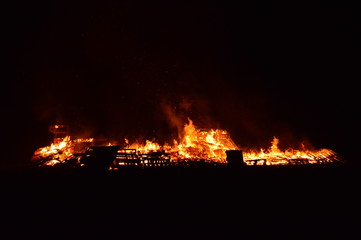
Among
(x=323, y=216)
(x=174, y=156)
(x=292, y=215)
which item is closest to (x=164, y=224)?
(x=292, y=215)

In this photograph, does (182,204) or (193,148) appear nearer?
(182,204)

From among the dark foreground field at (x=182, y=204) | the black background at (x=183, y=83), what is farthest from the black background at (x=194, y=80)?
the dark foreground field at (x=182, y=204)

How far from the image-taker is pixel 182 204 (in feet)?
15.7

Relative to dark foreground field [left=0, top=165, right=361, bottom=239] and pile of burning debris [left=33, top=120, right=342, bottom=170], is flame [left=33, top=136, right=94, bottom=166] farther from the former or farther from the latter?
dark foreground field [left=0, top=165, right=361, bottom=239]

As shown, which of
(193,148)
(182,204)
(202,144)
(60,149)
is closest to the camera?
(182,204)

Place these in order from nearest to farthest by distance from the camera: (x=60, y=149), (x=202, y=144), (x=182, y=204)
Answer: (x=182, y=204)
(x=60, y=149)
(x=202, y=144)

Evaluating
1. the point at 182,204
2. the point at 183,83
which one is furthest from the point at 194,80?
the point at 182,204

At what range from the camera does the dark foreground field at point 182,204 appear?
416 cm

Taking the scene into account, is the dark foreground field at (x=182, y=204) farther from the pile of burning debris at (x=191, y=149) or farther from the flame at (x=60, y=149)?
the flame at (x=60, y=149)

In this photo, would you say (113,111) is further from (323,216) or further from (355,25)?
(355,25)

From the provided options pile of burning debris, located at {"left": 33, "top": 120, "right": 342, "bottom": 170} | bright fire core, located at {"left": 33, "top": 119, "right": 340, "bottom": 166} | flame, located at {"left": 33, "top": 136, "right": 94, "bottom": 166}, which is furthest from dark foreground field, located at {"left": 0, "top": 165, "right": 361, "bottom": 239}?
flame, located at {"left": 33, "top": 136, "right": 94, "bottom": 166}

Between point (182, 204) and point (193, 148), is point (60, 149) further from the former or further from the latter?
point (182, 204)

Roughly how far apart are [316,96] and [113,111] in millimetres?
17599

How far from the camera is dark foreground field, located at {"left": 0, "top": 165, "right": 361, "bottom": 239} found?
4156 mm
